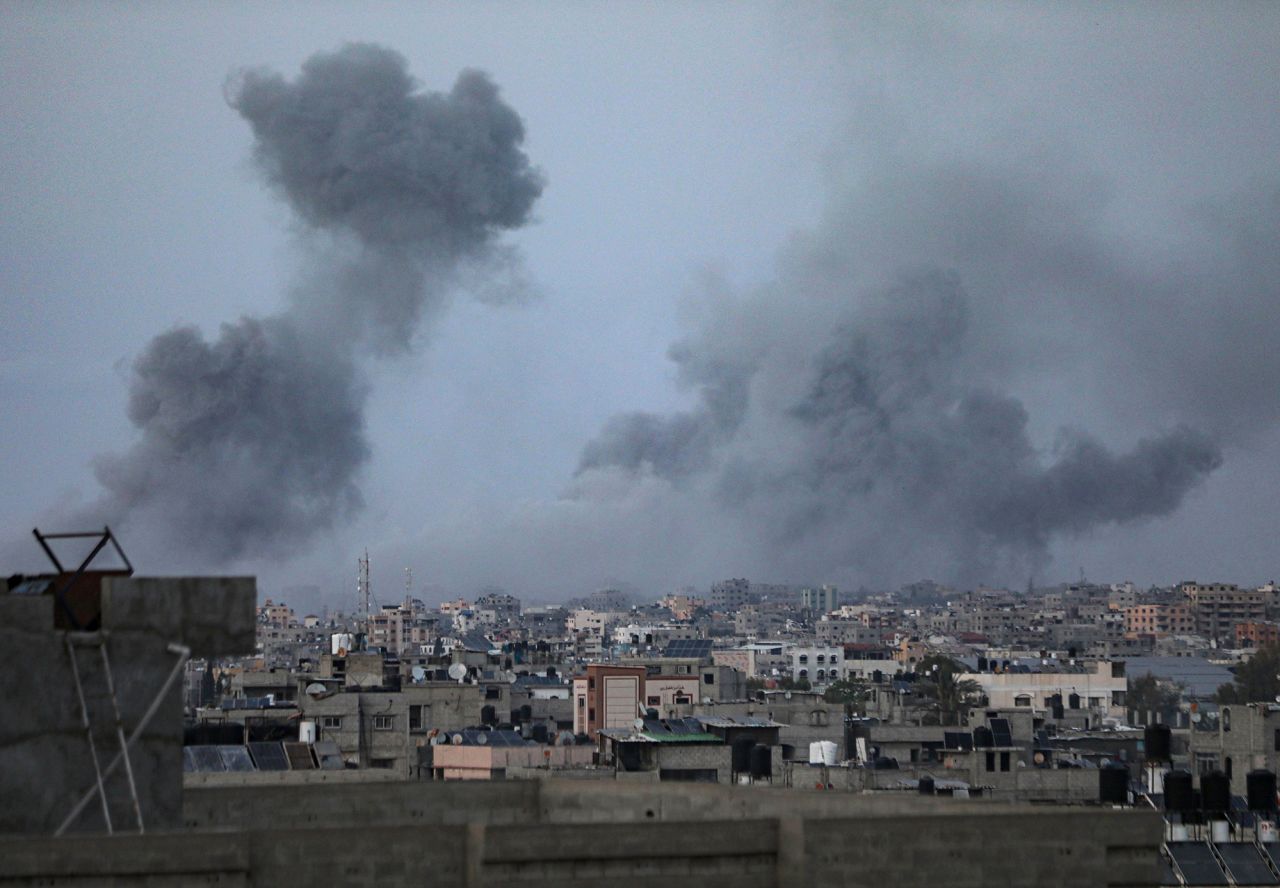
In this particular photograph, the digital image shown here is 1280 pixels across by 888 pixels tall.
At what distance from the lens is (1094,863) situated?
9.70 m

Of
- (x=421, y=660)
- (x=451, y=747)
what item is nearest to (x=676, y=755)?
(x=451, y=747)

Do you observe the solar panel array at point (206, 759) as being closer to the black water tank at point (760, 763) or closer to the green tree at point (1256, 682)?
the black water tank at point (760, 763)

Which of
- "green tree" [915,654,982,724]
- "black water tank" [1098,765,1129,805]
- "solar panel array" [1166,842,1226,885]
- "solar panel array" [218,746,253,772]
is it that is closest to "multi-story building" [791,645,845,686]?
"green tree" [915,654,982,724]

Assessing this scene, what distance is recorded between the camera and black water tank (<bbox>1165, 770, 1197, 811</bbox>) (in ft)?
112

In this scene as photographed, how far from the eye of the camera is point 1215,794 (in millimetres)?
34438

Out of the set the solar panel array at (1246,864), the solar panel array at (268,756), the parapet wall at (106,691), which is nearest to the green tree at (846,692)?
the solar panel array at (268,756)

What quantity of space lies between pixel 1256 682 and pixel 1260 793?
298 feet

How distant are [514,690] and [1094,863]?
237 feet

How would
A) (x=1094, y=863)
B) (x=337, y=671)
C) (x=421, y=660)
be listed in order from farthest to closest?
1. (x=421, y=660)
2. (x=337, y=671)
3. (x=1094, y=863)

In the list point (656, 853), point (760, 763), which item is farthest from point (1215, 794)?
point (656, 853)

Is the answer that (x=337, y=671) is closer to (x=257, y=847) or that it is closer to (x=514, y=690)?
(x=514, y=690)

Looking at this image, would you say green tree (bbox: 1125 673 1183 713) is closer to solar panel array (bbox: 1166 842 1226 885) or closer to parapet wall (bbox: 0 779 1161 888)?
solar panel array (bbox: 1166 842 1226 885)

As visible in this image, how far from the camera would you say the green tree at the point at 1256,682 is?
4574 inches

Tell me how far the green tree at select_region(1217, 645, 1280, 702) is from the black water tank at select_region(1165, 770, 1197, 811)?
79.3 meters
